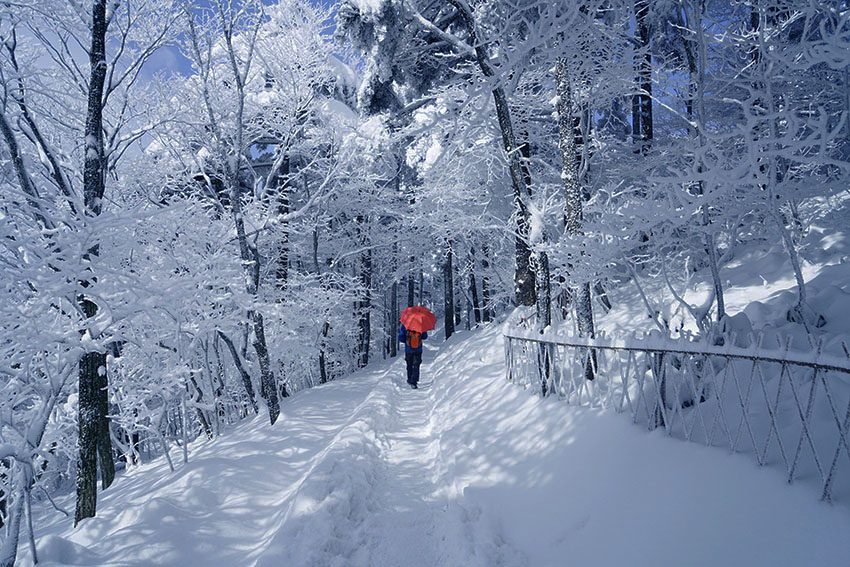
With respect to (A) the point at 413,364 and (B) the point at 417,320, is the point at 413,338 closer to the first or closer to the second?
(B) the point at 417,320

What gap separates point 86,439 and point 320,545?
416 cm

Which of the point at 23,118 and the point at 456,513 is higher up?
the point at 23,118

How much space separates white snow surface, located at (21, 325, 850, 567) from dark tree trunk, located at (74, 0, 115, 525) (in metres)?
0.66

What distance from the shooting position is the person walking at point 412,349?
34.5 feet

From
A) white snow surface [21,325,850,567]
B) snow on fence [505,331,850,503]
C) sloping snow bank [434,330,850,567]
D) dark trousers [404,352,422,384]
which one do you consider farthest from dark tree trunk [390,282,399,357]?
snow on fence [505,331,850,503]

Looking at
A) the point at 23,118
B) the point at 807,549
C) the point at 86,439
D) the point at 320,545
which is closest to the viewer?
the point at 807,549

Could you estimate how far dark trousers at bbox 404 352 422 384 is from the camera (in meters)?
10.8

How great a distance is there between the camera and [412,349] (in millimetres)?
10625

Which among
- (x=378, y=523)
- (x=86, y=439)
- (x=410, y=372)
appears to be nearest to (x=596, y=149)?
(x=410, y=372)

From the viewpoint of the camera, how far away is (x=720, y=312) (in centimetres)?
434

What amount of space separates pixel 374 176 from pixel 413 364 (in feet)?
21.7

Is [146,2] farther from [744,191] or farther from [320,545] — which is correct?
[744,191]

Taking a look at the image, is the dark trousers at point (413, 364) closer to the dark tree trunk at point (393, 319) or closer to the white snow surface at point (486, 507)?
the white snow surface at point (486, 507)

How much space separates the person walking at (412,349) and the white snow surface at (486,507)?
4355 mm
